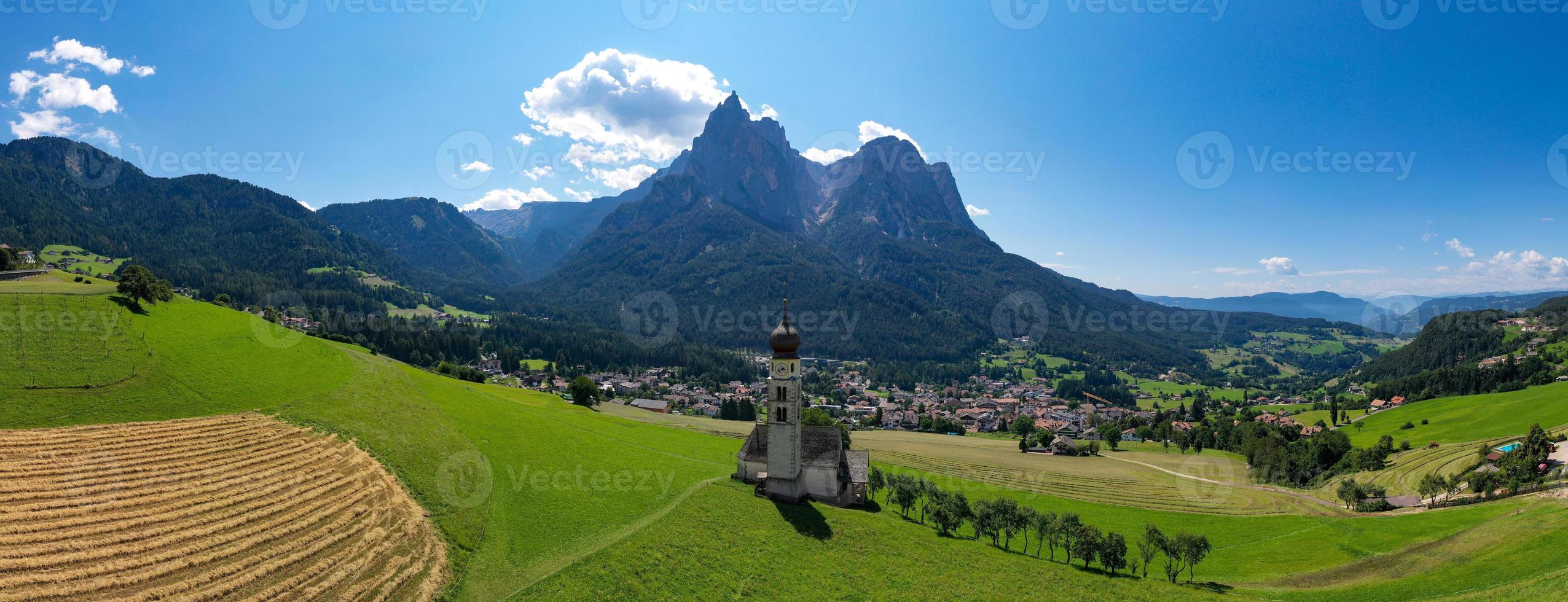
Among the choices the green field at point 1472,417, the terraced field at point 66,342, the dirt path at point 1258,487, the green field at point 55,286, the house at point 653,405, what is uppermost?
the green field at point 55,286

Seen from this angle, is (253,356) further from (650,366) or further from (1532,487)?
(650,366)

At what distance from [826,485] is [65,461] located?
1504 inches

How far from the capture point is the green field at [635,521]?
85.5 ft

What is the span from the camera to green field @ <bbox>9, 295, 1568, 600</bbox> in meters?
26.0

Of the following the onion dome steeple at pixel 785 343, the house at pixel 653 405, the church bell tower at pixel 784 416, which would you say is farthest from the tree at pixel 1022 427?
the onion dome steeple at pixel 785 343

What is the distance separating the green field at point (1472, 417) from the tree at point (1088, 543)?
7196 centimetres

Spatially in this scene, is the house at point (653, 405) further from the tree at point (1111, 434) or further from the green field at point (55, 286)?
the tree at point (1111, 434)

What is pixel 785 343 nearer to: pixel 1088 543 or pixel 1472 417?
pixel 1088 543

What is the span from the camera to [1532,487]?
43.8 meters

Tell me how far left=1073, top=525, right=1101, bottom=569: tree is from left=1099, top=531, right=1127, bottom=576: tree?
426 millimetres

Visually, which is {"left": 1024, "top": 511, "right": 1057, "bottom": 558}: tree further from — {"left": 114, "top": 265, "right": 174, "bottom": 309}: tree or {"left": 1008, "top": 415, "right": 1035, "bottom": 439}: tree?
{"left": 1008, "top": 415, "right": 1035, "bottom": 439}: tree

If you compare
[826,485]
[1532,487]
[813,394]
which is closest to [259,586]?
[826,485]

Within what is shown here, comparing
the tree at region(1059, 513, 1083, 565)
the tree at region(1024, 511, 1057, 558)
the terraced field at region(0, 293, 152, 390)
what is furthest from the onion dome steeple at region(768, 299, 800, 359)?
the terraced field at region(0, 293, 152, 390)

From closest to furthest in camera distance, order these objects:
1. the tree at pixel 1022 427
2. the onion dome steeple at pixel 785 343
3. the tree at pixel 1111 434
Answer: the onion dome steeple at pixel 785 343, the tree at pixel 1111 434, the tree at pixel 1022 427
